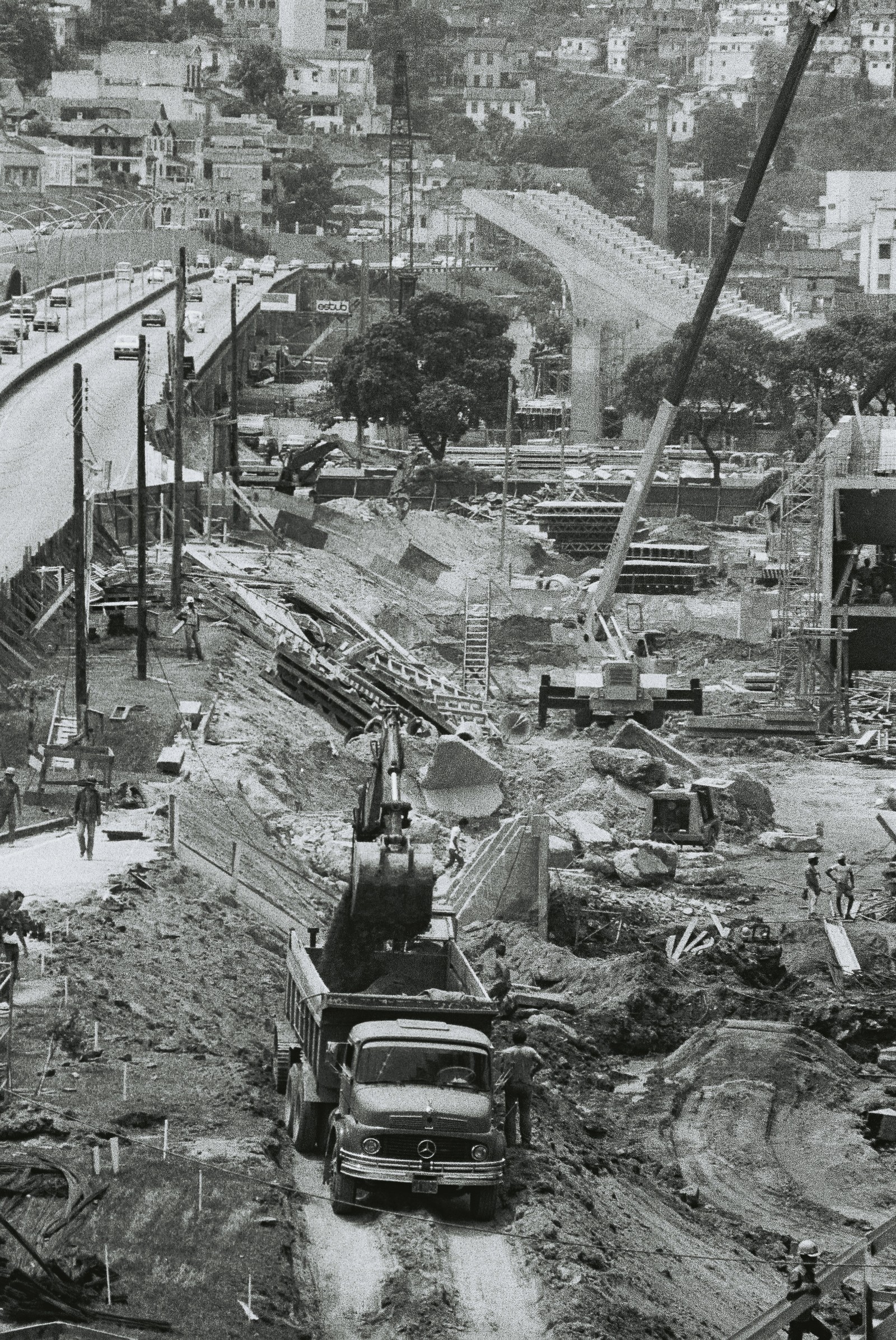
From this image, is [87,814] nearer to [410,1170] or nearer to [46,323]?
[410,1170]

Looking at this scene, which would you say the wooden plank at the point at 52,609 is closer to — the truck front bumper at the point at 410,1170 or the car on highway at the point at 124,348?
the truck front bumper at the point at 410,1170

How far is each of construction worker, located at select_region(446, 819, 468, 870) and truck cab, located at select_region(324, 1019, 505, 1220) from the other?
1445cm

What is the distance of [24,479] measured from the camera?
5762cm

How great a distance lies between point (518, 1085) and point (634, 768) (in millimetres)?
20220

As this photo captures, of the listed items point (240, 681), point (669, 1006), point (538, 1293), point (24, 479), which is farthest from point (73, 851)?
point (24, 479)

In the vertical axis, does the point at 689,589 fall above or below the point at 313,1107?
below

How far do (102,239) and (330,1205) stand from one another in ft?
407

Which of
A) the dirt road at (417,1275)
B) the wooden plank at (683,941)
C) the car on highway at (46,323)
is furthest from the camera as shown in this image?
the car on highway at (46,323)

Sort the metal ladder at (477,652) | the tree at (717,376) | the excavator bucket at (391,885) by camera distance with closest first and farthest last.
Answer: the excavator bucket at (391,885)
the metal ladder at (477,652)
the tree at (717,376)

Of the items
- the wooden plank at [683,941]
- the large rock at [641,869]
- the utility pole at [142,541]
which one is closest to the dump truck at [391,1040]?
the wooden plank at [683,941]

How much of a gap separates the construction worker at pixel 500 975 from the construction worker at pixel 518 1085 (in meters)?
2.88

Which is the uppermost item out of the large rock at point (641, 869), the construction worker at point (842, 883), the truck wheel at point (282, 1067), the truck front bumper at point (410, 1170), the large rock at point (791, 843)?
the truck front bumper at point (410, 1170)

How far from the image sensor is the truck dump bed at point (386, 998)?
18953mm

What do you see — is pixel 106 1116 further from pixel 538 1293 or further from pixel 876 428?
pixel 876 428
